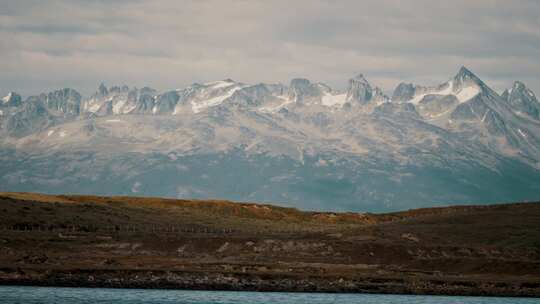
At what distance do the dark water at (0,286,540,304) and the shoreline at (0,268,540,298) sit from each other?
217 centimetres

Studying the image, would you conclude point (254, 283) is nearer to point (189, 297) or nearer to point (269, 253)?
point (189, 297)

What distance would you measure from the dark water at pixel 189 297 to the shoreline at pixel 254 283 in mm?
2171

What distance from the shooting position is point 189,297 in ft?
313

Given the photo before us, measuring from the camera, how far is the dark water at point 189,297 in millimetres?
89688

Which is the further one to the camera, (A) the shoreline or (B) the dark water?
(A) the shoreline

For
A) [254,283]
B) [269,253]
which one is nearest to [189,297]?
[254,283]

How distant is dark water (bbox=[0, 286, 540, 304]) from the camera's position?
294 feet

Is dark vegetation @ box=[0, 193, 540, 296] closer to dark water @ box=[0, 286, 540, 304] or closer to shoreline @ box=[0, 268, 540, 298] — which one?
shoreline @ box=[0, 268, 540, 298]

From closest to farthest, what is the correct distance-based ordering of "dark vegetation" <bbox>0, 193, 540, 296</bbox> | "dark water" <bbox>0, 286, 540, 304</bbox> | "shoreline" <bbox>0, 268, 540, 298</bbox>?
"dark water" <bbox>0, 286, 540, 304</bbox> < "shoreline" <bbox>0, 268, 540, 298</bbox> < "dark vegetation" <bbox>0, 193, 540, 296</bbox>

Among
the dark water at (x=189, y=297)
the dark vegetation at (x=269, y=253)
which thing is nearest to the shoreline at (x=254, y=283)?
the dark vegetation at (x=269, y=253)

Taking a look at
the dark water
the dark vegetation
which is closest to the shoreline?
the dark vegetation

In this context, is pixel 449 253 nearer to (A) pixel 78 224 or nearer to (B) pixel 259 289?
(B) pixel 259 289

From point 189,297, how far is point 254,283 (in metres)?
11.5

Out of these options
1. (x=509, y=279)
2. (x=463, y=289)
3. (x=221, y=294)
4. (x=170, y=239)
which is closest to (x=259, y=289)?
(x=221, y=294)
